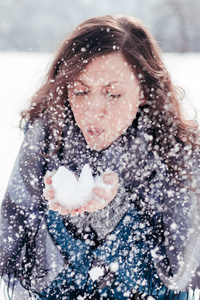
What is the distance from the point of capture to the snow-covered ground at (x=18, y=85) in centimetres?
252

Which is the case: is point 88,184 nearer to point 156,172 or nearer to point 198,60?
point 156,172

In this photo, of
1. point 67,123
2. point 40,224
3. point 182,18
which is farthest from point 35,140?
point 182,18

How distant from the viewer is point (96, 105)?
1.39 metres

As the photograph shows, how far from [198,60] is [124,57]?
17.2ft

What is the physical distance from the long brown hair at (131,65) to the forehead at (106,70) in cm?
2

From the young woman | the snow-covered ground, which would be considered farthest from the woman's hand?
the snow-covered ground

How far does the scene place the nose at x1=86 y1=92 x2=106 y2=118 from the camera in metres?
1.39

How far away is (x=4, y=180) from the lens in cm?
241

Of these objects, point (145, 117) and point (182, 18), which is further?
point (182, 18)

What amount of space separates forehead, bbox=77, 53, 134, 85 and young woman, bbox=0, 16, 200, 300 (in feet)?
0.09

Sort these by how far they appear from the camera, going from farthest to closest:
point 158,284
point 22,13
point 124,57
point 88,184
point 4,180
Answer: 1. point 22,13
2. point 4,180
3. point 158,284
4. point 124,57
5. point 88,184

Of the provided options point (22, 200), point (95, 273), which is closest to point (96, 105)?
point (22, 200)

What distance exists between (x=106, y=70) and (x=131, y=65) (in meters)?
0.13

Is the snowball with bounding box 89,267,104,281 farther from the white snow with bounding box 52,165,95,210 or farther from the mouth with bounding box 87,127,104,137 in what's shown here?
the mouth with bounding box 87,127,104,137
